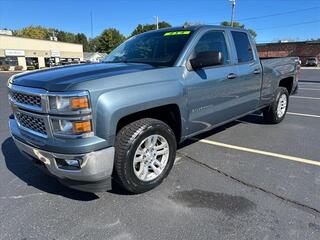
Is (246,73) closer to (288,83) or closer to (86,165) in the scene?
(288,83)

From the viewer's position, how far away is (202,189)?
3.66 m

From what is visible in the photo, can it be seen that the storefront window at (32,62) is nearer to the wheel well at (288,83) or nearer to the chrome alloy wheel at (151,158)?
the wheel well at (288,83)

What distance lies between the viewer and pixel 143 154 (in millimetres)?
3492

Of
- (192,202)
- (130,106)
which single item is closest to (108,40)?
(130,106)

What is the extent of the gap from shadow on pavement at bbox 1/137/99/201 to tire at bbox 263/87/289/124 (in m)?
4.45

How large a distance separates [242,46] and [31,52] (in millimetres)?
59554

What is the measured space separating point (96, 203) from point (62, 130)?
994 millimetres

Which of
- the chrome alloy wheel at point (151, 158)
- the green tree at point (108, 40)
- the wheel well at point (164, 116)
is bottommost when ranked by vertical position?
the chrome alloy wheel at point (151, 158)

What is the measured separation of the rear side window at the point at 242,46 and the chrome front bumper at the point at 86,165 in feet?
9.79

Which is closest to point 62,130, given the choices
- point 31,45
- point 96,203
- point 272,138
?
point 96,203

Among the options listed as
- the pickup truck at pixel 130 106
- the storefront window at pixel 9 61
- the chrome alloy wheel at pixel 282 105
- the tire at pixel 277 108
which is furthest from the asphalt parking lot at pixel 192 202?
the storefront window at pixel 9 61

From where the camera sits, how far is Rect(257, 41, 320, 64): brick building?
57969mm

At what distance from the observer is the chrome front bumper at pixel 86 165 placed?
286 centimetres

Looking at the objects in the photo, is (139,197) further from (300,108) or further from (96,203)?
(300,108)
